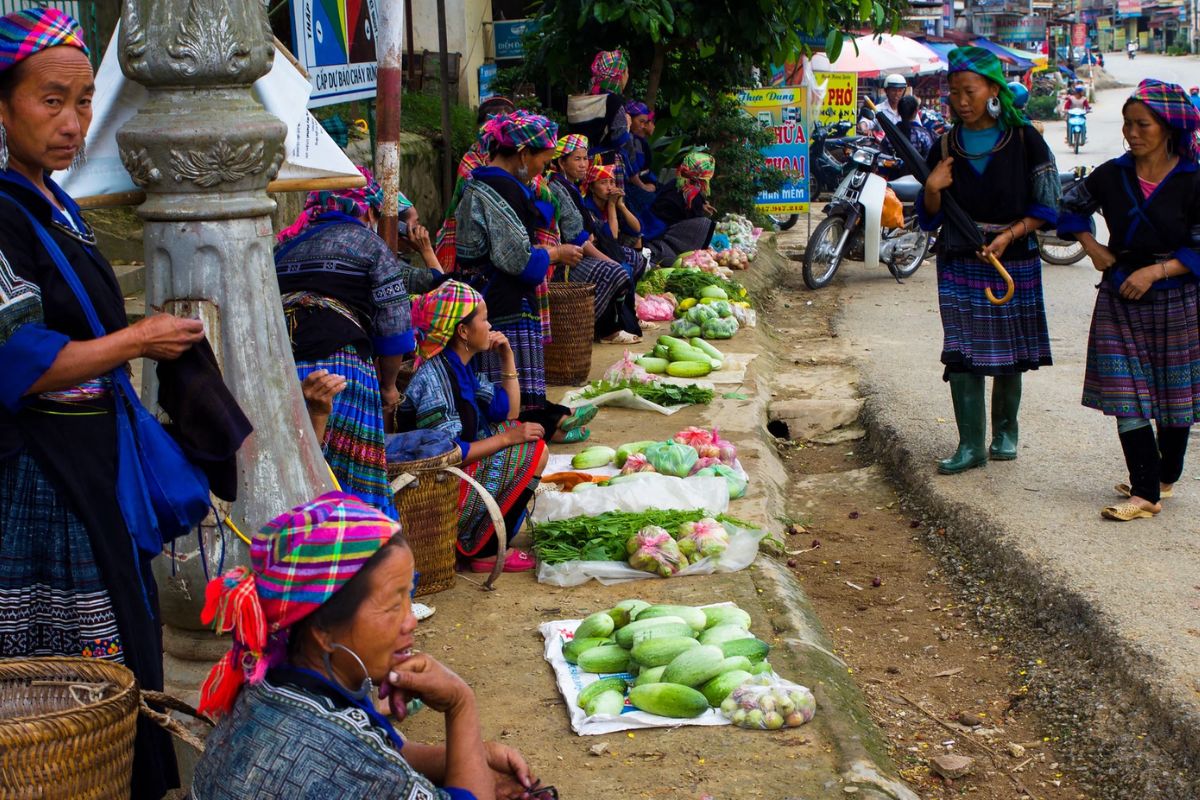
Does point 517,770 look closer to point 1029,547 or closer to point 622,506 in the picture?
point 622,506

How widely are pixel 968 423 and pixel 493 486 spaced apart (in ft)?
9.19

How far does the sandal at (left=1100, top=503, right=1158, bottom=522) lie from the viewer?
19.1 ft

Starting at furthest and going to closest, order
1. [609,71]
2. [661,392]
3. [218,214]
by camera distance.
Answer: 1. [609,71]
2. [661,392]
3. [218,214]

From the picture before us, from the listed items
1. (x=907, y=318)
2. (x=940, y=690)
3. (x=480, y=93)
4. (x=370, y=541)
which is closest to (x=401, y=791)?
(x=370, y=541)

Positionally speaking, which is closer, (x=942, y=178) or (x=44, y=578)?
(x=44, y=578)

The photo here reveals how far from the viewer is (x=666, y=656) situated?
4129 mm

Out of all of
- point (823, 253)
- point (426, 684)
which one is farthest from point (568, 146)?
point (426, 684)

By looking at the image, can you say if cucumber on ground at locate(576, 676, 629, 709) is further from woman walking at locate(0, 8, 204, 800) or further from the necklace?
the necklace

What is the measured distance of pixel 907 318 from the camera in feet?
39.0

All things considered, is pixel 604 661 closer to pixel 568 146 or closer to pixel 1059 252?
pixel 568 146

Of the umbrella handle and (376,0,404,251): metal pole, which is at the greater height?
(376,0,404,251): metal pole

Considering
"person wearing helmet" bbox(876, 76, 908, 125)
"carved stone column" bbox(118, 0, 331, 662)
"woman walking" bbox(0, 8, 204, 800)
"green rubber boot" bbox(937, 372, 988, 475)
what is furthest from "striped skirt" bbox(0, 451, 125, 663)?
"person wearing helmet" bbox(876, 76, 908, 125)

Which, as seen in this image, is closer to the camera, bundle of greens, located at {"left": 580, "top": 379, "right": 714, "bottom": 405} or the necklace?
the necklace

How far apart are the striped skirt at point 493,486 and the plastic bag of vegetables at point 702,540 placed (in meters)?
0.69
